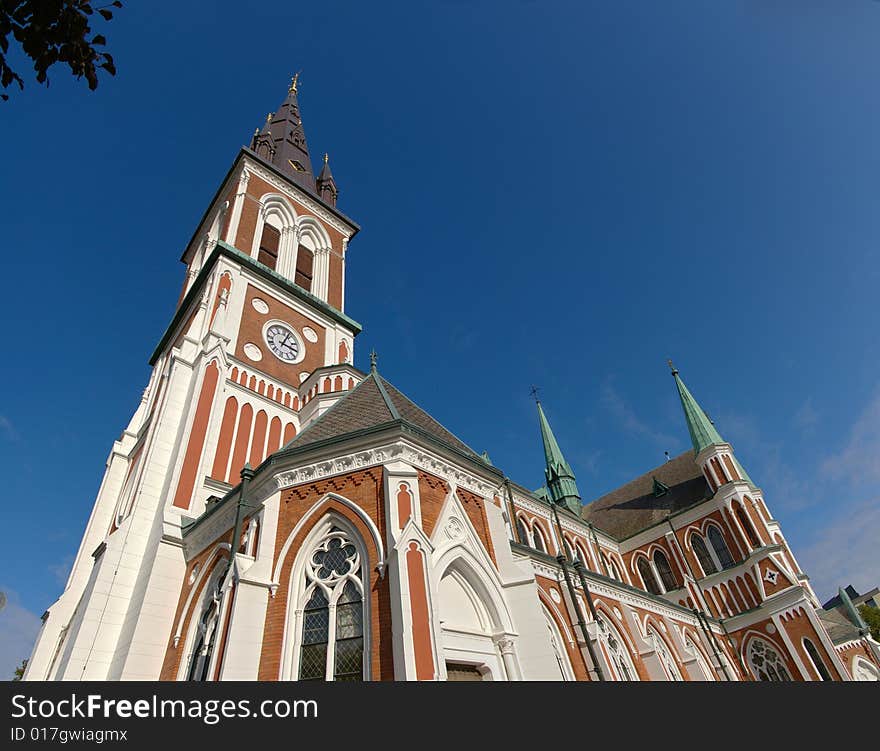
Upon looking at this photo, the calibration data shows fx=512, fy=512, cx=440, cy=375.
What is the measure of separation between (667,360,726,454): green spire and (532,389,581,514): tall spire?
1148 cm

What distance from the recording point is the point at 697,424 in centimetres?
3694

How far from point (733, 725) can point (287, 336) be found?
64.9 feet

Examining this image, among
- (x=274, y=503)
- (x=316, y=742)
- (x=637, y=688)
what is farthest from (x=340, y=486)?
(x=637, y=688)

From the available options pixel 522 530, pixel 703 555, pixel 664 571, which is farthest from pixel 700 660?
pixel 664 571

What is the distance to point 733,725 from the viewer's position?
22.9ft

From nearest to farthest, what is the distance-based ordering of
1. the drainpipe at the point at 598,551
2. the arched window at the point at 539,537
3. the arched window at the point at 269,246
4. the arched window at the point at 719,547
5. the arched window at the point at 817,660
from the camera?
1. the arched window at the point at 269,246
2. the arched window at the point at 817,660
3. the arched window at the point at 539,537
4. the arched window at the point at 719,547
5. the drainpipe at the point at 598,551

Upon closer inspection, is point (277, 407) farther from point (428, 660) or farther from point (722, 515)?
point (722, 515)

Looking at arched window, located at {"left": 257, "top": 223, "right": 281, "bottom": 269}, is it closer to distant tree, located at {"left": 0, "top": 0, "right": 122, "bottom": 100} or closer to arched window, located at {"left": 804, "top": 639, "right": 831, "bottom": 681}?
distant tree, located at {"left": 0, "top": 0, "right": 122, "bottom": 100}

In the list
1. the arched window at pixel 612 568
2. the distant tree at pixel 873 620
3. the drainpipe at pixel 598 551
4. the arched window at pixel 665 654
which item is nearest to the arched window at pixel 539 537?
the drainpipe at pixel 598 551

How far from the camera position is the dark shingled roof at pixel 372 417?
11.9m

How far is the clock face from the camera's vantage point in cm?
2136

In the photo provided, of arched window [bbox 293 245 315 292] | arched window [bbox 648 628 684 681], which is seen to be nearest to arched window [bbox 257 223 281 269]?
arched window [bbox 293 245 315 292]

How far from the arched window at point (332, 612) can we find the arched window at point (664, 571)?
104ft

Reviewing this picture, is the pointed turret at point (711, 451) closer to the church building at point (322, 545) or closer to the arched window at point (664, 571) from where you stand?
the church building at point (322, 545)
